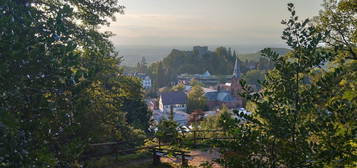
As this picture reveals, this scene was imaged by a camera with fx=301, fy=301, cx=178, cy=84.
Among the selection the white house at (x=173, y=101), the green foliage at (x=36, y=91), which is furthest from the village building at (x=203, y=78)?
the green foliage at (x=36, y=91)

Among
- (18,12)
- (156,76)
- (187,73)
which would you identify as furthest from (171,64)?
(18,12)

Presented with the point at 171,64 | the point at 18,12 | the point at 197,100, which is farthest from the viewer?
the point at 171,64

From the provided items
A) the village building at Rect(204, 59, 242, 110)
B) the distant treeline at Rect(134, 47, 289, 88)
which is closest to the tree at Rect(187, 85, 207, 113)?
the village building at Rect(204, 59, 242, 110)

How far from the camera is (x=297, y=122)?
12.4 feet

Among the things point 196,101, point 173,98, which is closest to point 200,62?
point 173,98

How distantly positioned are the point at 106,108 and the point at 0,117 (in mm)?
6453

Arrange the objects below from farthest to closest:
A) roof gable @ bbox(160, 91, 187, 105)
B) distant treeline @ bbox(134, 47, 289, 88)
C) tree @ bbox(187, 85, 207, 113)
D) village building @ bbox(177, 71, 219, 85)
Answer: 1. distant treeline @ bbox(134, 47, 289, 88)
2. village building @ bbox(177, 71, 219, 85)
3. roof gable @ bbox(160, 91, 187, 105)
4. tree @ bbox(187, 85, 207, 113)

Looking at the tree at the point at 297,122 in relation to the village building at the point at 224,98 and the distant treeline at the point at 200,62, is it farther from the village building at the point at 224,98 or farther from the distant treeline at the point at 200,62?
the distant treeline at the point at 200,62

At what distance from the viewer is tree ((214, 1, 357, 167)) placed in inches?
144

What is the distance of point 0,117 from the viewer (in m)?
3.29

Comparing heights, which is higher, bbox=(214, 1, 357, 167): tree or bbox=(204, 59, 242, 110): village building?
bbox=(214, 1, 357, 167): tree

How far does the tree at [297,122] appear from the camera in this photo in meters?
3.66

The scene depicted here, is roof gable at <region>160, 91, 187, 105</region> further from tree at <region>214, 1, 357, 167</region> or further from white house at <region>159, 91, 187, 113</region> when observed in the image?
tree at <region>214, 1, 357, 167</region>

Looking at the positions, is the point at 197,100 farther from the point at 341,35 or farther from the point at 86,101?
the point at 86,101
